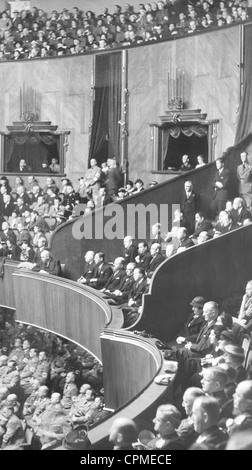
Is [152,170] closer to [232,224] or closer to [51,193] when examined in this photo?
[51,193]

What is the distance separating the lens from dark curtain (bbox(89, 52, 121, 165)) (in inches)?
491

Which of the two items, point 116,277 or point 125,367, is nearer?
point 125,367

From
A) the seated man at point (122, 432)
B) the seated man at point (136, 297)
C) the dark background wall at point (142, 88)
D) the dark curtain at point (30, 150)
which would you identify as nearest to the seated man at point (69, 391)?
the seated man at point (136, 297)

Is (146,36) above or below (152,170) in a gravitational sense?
above

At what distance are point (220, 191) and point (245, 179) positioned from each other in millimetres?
278

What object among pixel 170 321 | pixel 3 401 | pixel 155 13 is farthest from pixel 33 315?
pixel 155 13

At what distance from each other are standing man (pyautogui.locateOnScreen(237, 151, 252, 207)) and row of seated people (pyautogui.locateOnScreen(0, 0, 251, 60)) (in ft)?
6.03

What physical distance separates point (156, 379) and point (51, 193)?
506 cm

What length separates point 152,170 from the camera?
39.6ft

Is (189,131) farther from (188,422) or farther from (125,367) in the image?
(188,422)

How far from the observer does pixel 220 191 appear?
9.76 meters

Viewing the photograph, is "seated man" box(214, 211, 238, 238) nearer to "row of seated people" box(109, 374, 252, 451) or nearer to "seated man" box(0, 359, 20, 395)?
"row of seated people" box(109, 374, 252, 451)

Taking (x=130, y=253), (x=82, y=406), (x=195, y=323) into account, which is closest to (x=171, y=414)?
(x=195, y=323)

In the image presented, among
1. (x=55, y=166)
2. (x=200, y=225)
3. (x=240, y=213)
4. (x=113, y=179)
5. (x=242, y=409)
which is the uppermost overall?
(x=55, y=166)
